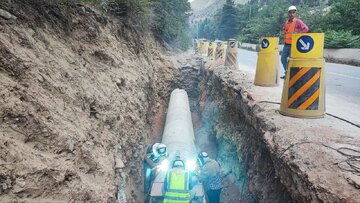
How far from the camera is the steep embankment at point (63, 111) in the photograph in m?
2.39

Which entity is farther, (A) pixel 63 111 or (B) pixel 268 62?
(B) pixel 268 62

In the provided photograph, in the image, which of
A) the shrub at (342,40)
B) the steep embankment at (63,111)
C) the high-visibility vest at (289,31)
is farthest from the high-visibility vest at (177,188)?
the shrub at (342,40)

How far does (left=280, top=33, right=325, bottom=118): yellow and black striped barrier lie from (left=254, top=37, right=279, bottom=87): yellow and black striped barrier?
7.38 ft

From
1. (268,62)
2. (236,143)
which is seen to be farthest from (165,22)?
(236,143)

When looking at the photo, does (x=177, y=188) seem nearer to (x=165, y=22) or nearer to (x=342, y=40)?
(x=165, y=22)

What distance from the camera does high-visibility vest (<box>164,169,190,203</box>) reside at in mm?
3917

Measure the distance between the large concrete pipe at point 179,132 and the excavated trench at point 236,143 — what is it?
0.71 meters

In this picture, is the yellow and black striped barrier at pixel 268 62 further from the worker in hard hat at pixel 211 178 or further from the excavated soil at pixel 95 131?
the worker in hard hat at pixel 211 178

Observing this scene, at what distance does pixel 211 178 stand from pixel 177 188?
1.33m

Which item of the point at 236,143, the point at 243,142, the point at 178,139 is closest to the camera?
the point at 243,142

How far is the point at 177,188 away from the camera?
3.99 metres

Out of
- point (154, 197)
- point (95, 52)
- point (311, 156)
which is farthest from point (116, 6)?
point (311, 156)

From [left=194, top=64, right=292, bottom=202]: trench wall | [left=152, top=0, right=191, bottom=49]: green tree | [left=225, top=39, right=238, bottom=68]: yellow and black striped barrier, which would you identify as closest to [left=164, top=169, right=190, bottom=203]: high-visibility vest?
[left=194, top=64, right=292, bottom=202]: trench wall

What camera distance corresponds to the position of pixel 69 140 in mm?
2904
